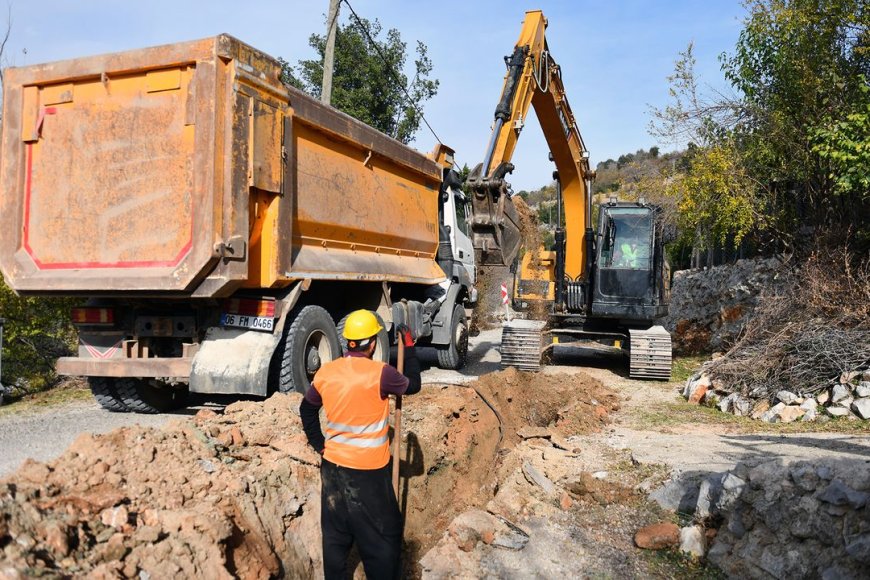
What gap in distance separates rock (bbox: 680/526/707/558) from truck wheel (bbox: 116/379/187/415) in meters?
5.15

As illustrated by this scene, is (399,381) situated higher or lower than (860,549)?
higher

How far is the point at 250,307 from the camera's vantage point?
6.02 metres

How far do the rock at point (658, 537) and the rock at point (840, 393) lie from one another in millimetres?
4173

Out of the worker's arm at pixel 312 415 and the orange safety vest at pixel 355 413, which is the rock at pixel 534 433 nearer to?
the worker's arm at pixel 312 415

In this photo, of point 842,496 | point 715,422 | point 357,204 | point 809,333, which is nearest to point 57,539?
point 842,496

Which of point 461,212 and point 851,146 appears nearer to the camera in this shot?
point 851,146

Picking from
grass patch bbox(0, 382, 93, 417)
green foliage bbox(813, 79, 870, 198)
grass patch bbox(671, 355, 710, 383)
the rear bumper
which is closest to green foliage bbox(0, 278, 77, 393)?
grass patch bbox(0, 382, 93, 417)

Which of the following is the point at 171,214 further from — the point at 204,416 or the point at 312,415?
the point at 312,415

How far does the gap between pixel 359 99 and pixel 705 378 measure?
Answer: 1498 cm

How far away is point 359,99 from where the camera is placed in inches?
813

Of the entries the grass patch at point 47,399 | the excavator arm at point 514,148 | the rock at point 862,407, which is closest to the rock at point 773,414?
the rock at point 862,407

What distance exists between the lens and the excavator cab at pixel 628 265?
33.6 ft

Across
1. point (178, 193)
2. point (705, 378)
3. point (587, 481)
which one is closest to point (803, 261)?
point (705, 378)

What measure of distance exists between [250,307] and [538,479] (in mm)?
2945
